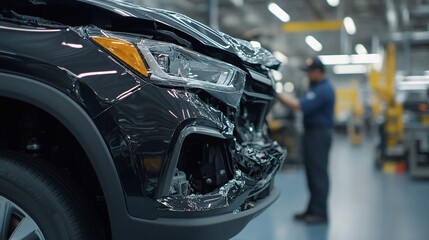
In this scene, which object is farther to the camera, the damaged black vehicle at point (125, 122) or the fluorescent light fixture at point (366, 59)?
the fluorescent light fixture at point (366, 59)

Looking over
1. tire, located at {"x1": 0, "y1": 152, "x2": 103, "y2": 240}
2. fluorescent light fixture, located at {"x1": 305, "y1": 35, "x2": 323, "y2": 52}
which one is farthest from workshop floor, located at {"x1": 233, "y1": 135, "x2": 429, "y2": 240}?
fluorescent light fixture, located at {"x1": 305, "y1": 35, "x2": 323, "y2": 52}

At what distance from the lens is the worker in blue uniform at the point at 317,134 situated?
380cm

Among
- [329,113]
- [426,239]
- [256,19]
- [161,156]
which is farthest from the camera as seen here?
[256,19]

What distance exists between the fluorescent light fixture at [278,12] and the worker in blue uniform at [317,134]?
8650 millimetres

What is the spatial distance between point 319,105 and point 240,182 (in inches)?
90.7

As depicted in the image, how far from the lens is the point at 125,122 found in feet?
4.77

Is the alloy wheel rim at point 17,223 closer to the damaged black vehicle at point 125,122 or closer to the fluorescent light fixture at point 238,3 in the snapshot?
the damaged black vehicle at point 125,122

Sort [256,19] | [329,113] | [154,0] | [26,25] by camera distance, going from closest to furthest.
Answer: [26,25] < [329,113] < [154,0] < [256,19]

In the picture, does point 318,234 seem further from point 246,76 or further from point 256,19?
point 256,19

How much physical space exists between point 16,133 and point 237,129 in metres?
0.93

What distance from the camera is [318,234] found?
3512 millimetres

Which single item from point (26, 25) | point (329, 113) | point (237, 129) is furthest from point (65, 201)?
point (329, 113)

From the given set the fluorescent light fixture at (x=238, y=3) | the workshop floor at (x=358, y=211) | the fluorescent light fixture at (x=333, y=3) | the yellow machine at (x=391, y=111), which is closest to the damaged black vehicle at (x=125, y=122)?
the workshop floor at (x=358, y=211)

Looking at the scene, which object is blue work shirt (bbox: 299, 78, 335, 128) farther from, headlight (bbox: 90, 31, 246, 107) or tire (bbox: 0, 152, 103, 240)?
tire (bbox: 0, 152, 103, 240)
